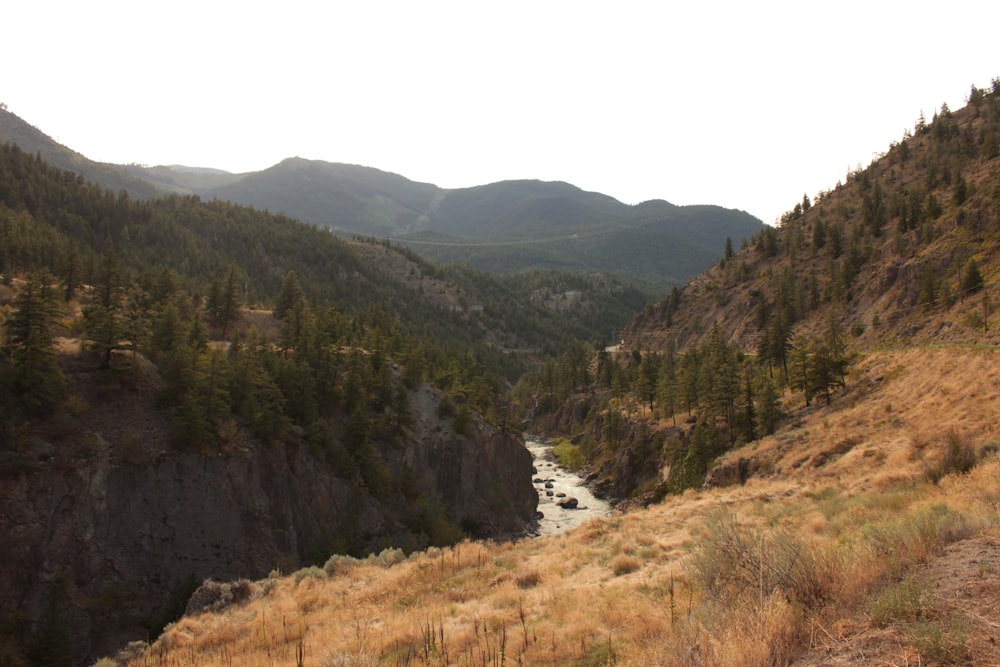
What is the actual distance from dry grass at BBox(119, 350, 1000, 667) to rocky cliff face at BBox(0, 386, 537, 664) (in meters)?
14.1

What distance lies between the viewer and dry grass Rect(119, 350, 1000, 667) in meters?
8.03

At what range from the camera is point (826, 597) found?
8000 mm

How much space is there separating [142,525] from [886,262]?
9358cm

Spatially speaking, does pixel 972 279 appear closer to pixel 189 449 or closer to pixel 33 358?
pixel 189 449

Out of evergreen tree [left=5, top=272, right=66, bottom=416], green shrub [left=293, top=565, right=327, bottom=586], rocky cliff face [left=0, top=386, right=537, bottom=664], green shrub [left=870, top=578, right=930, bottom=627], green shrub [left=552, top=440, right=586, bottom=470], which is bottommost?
green shrub [left=552, top=440, right=586, bottom=470]

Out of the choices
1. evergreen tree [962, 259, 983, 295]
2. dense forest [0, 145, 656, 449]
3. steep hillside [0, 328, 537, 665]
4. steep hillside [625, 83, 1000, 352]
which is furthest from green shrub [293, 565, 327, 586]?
evergreen tree [962, 259, 983, 295]

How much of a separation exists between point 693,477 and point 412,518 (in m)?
28.5

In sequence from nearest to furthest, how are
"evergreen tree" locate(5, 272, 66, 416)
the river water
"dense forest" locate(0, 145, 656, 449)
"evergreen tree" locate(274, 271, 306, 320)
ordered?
"evergreen tree" locate(5, 272, 66, 416), "dense forest" locate(0, 145, 656, 449), the river water, "evergreen tree" locate(274, 271, 306, 320)

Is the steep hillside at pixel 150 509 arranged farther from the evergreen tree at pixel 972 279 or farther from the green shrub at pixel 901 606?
the evergreen tree at pixel 972 279

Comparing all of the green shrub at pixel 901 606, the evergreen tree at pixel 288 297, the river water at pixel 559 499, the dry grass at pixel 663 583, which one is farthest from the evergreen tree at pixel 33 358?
the river water at pixel 559 499

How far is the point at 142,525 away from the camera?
103ft

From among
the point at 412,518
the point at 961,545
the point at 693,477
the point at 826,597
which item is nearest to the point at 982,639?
the point at 826,597

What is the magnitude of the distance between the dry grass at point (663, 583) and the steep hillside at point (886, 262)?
34.1m

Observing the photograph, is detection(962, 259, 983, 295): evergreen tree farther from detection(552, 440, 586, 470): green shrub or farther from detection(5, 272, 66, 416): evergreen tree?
detection(5, 272, 66, 416): evergreen tree
